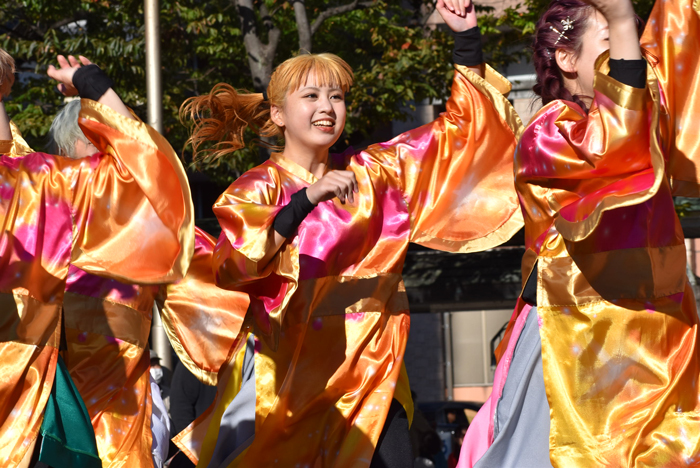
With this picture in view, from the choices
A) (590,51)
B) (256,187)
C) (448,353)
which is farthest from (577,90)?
(448,353)

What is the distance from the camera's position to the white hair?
3.71 m

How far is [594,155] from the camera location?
7.33 ft

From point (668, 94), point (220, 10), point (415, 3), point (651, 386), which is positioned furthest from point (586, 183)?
point (415, 3)

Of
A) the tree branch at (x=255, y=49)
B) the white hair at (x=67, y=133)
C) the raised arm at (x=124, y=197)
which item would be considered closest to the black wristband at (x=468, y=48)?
the raised arm at (x=124, y=197)

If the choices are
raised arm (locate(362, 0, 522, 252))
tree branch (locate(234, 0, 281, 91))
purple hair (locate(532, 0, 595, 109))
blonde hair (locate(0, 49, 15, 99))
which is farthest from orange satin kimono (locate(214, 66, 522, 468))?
tree branch (locate(234, 0, 281, 91))

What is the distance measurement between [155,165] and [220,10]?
5.85 meters

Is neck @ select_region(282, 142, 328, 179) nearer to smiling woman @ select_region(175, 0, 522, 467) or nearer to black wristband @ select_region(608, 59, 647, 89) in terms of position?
smiling woman @ select_region(175, 0, 522, 467)

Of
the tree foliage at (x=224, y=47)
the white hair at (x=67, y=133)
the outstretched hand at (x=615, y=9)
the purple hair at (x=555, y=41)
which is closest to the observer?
the outstretched hand at (x=615, y=9)

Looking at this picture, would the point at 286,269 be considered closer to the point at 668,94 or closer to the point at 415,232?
the point at 415,232

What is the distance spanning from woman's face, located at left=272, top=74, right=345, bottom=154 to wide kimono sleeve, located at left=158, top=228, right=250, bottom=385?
31.6 inches

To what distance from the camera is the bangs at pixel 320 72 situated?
10.7ft

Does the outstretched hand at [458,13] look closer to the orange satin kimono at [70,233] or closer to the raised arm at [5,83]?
the orange satin kimono at [70,233]

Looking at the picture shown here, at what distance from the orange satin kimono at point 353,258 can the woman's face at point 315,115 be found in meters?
0.10

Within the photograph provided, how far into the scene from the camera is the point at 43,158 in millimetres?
3025
